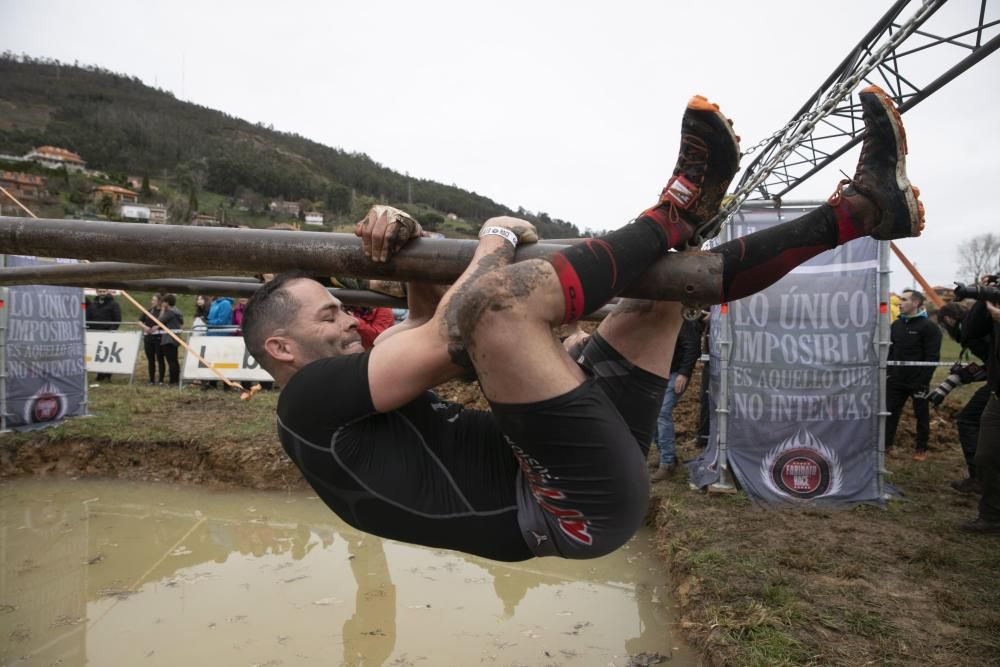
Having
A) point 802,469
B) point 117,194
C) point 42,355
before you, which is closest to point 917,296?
point 802,469

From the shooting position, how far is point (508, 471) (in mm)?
1942

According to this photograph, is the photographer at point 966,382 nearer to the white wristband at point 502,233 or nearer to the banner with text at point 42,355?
the white wristband at point 502,233

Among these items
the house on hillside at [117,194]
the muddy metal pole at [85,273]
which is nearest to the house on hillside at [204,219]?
the house on hillside at [117,194]

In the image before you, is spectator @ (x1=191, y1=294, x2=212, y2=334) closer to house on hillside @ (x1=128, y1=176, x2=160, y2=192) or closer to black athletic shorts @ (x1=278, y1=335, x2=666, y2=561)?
black athletic shorts @ (x1=278, y1=335, x2=666, y2=561)

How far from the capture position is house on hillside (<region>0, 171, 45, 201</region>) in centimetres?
5544

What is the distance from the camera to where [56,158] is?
76.5m

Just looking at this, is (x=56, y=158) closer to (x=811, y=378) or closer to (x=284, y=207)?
(x=284, y=207)

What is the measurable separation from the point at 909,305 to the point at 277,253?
7.97 m

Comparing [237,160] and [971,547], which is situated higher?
[237,160]

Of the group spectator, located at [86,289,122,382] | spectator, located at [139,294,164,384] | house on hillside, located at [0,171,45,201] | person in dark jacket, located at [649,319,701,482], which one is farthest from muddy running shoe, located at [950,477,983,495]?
house on hillside, located at [0,171,45,201]

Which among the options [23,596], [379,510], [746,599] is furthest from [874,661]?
[23,596]

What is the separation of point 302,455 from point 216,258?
2.36 ft

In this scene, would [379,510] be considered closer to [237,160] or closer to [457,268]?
[457,268]

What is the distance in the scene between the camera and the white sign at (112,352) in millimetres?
11547
